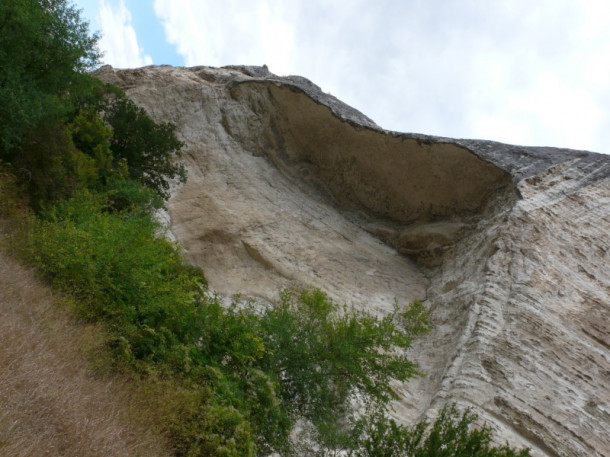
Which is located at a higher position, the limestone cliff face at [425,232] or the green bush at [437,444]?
the limestone cliff face at [425,232]

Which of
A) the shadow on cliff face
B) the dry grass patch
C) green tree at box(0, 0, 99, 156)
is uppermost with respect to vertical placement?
the shadow on cliff face

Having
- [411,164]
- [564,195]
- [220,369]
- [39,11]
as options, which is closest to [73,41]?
[39,11]

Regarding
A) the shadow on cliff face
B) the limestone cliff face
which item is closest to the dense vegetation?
the limestone cliff face

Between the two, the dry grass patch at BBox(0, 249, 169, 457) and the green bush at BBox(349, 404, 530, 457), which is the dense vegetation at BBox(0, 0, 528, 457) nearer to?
the green bush at BBox(349, 404, 530, 457)

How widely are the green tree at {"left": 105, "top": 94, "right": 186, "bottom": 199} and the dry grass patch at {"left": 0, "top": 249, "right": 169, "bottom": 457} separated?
25.1 ft

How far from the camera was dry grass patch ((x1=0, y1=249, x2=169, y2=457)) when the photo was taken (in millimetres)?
5168

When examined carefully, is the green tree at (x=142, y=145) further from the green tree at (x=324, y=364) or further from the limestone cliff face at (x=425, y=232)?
the green tree at (x=324, y=364)

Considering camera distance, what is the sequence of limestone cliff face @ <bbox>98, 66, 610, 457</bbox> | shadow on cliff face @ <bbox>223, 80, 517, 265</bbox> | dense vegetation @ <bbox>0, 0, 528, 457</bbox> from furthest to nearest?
shadow on cliff face @ <bbox>223, 80, 517, 265</bbox>, limestone cliff face @ <bbox>98, 66, 610, 457</bbox>, dense vegetation @ <bbox>0, 0, 528, 457</bbox>

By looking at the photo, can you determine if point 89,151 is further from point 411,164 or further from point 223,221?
point 411,164

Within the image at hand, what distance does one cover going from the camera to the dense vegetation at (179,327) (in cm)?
766

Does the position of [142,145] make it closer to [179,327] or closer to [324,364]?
[179,327]

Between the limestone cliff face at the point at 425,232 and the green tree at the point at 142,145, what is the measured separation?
85cm

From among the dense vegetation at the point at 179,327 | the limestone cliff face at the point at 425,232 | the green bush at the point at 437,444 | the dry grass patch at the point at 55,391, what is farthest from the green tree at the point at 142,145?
the green bush at the point at 437,444

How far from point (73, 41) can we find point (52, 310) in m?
6.32
